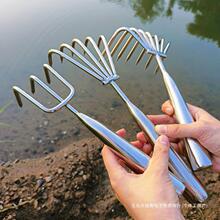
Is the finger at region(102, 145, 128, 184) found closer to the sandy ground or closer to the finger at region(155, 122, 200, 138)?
the finger at region(155, 122, 200, 138)

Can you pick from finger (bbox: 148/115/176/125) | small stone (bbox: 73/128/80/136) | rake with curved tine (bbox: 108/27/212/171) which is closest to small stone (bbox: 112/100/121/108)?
small stone (bbox: 73/128/80/136)

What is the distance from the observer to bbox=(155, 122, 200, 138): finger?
46.3 inches

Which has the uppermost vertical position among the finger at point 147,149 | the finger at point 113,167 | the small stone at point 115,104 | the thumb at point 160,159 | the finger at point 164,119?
the thumb at point 160,159

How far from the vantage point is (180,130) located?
1.17 metres

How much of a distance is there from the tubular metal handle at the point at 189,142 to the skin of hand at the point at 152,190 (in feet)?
0.56

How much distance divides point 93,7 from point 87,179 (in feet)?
6.77

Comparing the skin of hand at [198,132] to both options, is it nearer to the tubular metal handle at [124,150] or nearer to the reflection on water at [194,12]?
the tubular metal handle at [124,150]

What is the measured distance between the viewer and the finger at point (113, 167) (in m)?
1.06

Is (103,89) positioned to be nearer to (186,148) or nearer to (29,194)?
(29,194)

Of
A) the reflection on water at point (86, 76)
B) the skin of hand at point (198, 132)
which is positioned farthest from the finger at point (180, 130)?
the reflection on water at point (86, 76)

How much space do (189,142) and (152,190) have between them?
0.30 meters

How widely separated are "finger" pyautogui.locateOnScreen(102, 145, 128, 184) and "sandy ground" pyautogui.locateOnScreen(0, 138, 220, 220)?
0.57 metres

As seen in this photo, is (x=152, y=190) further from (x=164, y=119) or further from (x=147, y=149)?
(x=164, y=119)

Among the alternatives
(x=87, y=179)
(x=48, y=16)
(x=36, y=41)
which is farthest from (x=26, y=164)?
(x=48, y=16)
